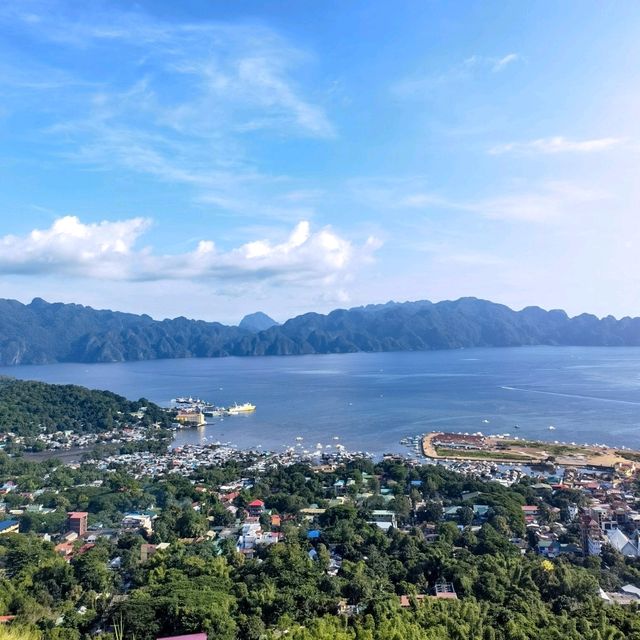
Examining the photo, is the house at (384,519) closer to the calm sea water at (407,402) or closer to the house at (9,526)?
the house at (9,526)

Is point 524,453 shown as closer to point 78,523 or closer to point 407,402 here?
point 407,402

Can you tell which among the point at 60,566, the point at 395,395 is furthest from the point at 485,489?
the point at 395,395

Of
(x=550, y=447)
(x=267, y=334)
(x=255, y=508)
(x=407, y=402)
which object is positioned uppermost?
(x=267, y=334)

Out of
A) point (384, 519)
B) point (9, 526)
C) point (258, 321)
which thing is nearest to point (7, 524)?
point (9, 526)

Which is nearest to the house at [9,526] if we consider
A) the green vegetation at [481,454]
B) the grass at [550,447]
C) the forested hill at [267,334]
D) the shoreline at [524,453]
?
the shoreline at [524,453]

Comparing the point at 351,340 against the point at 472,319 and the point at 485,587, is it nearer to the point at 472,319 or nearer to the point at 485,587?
the point at 472,319

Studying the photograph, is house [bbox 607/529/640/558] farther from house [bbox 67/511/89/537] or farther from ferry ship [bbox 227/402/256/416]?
ferry ship [bbox 227/402/256/416]
